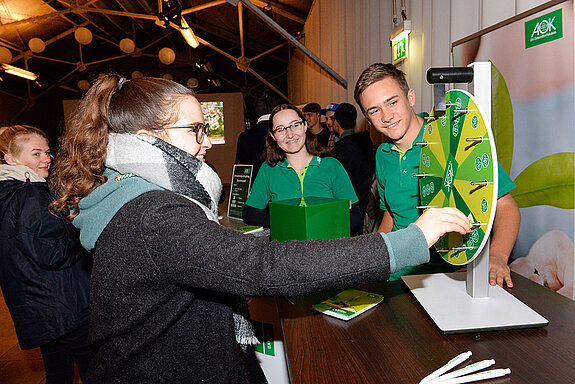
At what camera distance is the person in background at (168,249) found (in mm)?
754

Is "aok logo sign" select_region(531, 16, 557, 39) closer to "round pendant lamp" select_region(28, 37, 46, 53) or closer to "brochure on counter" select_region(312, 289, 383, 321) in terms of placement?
"brochure on counter" select_region(312, 289, 383, 321)

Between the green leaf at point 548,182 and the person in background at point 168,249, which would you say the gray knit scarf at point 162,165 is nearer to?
the person in background at point 168,249

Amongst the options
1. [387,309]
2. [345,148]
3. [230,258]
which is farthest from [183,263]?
[345,148]

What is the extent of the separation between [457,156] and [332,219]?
0.52m

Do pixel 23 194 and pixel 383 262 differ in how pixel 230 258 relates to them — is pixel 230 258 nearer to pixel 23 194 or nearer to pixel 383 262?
pixel 383 262

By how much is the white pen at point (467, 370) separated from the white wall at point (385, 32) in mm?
1299

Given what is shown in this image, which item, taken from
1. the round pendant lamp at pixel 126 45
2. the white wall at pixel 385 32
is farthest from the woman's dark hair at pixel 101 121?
the round pendant lamp at pixel 126 45

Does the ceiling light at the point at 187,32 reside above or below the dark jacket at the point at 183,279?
above

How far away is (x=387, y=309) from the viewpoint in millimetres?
996

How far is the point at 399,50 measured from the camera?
9.74 feet

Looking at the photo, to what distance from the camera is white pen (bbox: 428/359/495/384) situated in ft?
2.21

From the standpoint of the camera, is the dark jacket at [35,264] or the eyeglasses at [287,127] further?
the eyeglasses at [287,127]

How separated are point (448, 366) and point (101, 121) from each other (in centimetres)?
92

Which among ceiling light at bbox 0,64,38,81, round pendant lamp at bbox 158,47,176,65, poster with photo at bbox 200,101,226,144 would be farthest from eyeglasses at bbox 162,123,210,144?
ceiling light at bbox 0,64,38,81
